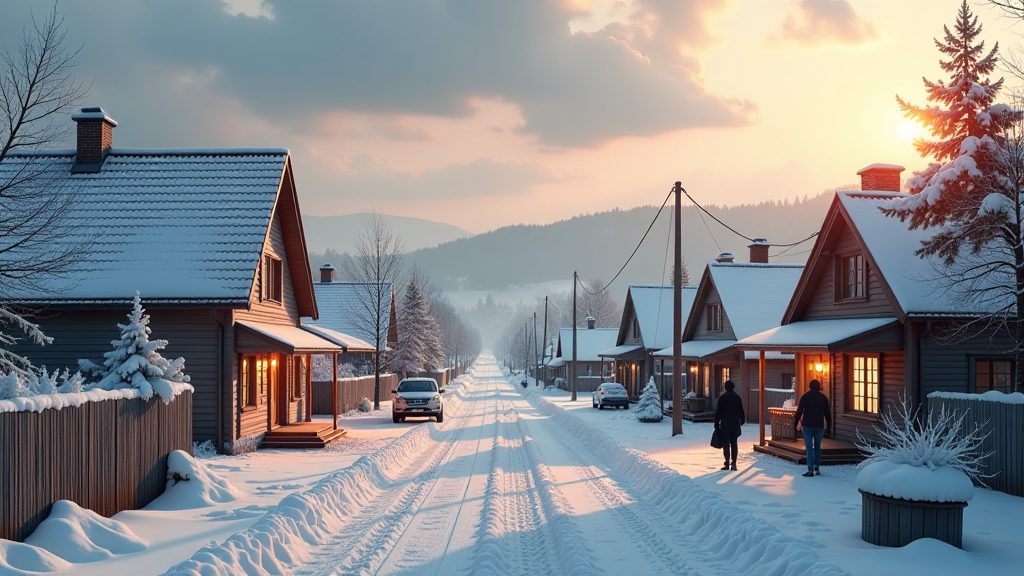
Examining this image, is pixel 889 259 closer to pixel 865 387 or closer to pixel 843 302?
pixel 843 302

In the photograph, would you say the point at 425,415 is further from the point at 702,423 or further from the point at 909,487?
the point at 909,487

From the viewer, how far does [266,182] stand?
22.0 meters

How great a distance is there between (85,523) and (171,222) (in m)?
13.2

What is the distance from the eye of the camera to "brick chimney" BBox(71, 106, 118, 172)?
2252 centimetres

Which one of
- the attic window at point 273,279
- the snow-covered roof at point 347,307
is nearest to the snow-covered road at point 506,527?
the attic window at point 273,279

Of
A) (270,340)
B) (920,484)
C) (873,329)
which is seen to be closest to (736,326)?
(873,329)

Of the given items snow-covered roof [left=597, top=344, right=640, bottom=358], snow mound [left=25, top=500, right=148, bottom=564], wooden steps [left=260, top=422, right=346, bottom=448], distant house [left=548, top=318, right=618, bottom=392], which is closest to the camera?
snow mound [left=25, top=500, right=148, bottom=564]

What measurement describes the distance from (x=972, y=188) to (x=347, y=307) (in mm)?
35161

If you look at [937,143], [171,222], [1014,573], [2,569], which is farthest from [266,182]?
[1014,573]

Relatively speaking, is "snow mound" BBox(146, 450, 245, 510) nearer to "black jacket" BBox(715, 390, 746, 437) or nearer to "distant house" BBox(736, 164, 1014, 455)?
"black jacket" BBox(715, 390, 746, 437)

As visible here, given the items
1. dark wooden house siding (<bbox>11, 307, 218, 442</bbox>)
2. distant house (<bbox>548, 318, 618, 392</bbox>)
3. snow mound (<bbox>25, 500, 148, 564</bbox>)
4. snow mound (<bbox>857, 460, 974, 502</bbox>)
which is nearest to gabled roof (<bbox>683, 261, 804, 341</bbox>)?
dark wooden house siding (<bbox>11, 307, 218, 442</bbox>)

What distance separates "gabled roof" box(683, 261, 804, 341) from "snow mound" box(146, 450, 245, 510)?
2339 centimetres

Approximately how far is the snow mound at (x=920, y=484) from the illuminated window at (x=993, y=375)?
34.0ft

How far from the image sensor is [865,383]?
1992 cm
